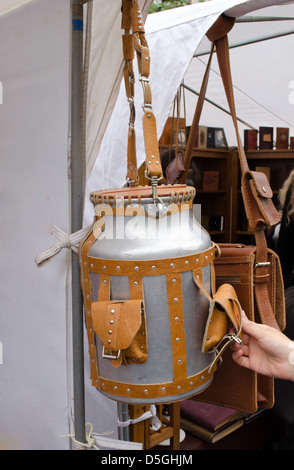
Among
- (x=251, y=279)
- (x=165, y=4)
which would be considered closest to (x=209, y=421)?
(x=251, y=279)

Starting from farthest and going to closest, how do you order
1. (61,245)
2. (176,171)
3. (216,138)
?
1. (216,138)
2. (176,171)
3. (61,245)

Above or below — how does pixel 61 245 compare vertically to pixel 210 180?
below

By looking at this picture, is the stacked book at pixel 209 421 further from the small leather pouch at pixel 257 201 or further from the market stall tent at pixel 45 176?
the small leather pouch at pixel 257 201

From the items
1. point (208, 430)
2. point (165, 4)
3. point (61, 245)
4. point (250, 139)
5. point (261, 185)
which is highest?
point (165, 4)

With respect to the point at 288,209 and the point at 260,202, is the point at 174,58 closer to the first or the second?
the point at 260,202

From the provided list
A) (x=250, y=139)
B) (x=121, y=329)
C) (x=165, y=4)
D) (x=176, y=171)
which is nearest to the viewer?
(x=121, y=329)

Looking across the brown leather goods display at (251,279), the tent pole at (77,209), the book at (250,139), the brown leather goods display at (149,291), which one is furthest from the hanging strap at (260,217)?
the book at (250,139)

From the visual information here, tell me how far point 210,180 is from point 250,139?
0.53m

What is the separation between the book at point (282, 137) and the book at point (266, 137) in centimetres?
7

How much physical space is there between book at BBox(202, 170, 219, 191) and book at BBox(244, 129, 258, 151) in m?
0.38

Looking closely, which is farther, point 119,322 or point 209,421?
point 209,421

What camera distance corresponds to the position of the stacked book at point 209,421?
1627mm

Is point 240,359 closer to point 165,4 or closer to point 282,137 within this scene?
point 282,137

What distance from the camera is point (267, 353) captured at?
1.00m
